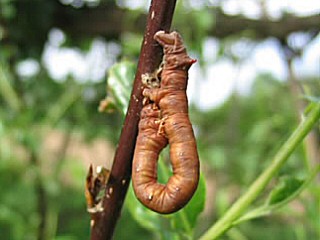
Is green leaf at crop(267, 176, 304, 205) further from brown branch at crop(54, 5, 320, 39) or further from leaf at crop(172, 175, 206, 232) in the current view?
brown branch at crop(54, 5, 320, 39)

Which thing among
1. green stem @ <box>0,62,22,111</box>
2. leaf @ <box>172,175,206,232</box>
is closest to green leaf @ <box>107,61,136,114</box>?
leaf @ <box>172,175,206,232</box>

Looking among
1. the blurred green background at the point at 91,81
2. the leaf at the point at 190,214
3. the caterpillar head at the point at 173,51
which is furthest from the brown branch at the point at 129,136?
the blurred green background at the point at 91,81

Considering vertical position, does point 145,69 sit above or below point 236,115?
above

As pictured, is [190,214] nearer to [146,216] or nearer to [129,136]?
[146,216]

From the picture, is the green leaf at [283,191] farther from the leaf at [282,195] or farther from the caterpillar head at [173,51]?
the caterpillar head at [173,51]

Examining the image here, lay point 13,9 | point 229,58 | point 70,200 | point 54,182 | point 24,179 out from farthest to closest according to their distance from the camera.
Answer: point 70,200 < point 24,179 < point 229,58 < point 54,182 < point 13,9

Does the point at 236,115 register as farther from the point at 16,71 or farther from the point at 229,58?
the point at 16,71

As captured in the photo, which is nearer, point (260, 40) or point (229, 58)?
point (260, 40)

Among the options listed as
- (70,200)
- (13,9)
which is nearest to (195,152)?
(13,9)
